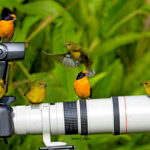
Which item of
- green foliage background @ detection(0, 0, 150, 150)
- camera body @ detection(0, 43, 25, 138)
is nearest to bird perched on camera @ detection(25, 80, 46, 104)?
camera body @ detection(0, 43, 25, 138)

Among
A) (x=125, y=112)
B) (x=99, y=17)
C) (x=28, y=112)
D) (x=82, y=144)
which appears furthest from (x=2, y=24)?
(x=99, y=17)

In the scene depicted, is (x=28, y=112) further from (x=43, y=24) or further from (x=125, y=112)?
(x=43, y=24)

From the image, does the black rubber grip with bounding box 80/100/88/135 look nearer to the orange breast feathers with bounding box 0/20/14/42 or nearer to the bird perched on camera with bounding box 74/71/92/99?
the bird perched on camera with bounding box 74/71/92/99

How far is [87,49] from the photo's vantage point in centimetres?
191

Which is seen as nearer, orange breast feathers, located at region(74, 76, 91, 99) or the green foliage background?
orange breast feathers, located at region(74, 76, 91, 99)

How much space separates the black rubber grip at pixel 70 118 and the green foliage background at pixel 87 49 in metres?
0.36

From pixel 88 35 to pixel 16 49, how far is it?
1.06 meters

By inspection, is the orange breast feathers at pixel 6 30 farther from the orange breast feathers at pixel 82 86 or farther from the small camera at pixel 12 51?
the orange breast feathers at pixel 82 86

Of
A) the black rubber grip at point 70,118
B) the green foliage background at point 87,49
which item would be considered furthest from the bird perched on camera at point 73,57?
the green foliage background at point 87,49

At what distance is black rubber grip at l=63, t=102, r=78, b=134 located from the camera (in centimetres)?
108

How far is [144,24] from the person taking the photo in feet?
7.77

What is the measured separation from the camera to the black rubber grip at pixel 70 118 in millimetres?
1084

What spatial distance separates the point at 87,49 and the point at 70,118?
0.84m

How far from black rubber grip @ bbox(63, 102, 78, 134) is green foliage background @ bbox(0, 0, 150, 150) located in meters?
0.36
